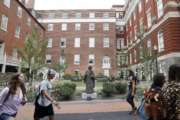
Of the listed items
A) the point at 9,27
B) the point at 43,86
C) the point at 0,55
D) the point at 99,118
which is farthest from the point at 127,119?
the point at 9,27

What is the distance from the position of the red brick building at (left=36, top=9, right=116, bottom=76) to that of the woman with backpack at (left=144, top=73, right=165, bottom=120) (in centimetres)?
4347

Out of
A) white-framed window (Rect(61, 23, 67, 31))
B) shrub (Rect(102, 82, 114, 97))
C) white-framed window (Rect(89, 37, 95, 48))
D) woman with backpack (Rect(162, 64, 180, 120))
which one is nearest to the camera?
woman with backpack (Rect(162, 64, 180, 120))

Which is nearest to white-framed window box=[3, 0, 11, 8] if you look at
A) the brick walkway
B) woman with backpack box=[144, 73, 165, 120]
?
the brick walkway

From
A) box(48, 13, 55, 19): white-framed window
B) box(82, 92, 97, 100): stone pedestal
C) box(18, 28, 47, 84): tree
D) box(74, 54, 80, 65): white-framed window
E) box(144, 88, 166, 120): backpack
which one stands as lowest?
box(82, 92, 97, 100): stone pedestal

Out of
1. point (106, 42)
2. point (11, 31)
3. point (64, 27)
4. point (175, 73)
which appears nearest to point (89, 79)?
point (175, 73)

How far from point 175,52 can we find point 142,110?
20378 millimetres

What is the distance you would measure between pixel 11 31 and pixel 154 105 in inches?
1227

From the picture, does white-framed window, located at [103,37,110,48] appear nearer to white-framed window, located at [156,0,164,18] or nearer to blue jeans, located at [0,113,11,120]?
white-framed window, located at [156,0,164,18]

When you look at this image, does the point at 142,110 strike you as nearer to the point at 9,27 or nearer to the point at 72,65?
the point at 9,27

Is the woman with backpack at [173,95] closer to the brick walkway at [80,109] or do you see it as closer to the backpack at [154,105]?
the backpack at [154,105]

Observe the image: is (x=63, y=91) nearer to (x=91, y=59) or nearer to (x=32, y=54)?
(x=32, y=54)

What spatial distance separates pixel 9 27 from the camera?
3141cm

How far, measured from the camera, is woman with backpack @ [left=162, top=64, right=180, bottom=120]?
11.5 ft

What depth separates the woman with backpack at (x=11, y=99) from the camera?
183 inches
